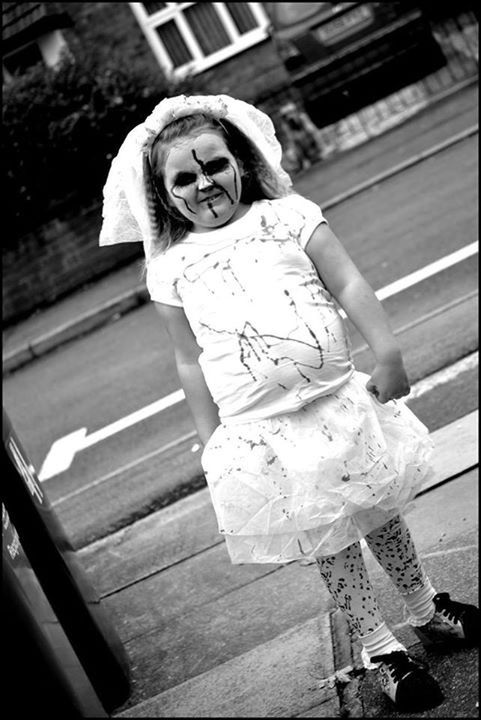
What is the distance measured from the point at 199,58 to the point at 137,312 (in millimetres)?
6439

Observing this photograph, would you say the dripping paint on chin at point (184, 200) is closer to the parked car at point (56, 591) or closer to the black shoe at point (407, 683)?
the parked car at point (56, 591)

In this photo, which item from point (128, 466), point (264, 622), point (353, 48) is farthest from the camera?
point (353, 48)

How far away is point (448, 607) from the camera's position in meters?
3.07

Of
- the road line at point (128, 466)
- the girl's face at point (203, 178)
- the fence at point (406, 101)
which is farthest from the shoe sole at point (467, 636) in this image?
the fence at point (406, 101)

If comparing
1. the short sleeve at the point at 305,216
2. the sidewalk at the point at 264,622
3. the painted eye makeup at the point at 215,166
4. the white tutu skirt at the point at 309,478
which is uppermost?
the painted eye makeup at the point at 215,166

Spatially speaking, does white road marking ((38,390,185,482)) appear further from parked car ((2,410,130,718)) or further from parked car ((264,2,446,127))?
parked car ((264,2,446,127))

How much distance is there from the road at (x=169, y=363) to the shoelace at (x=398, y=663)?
2280 millimetres

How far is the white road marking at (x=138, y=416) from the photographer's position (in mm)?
7449

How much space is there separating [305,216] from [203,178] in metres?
0.28

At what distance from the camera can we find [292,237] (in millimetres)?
2949

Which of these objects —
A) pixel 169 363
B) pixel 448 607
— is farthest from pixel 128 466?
pixel 448 607

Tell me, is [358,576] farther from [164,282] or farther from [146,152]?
[146,152]

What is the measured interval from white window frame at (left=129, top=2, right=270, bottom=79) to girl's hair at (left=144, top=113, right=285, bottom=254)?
13553 mm

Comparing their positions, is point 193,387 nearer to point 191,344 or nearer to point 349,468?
point 191,344
